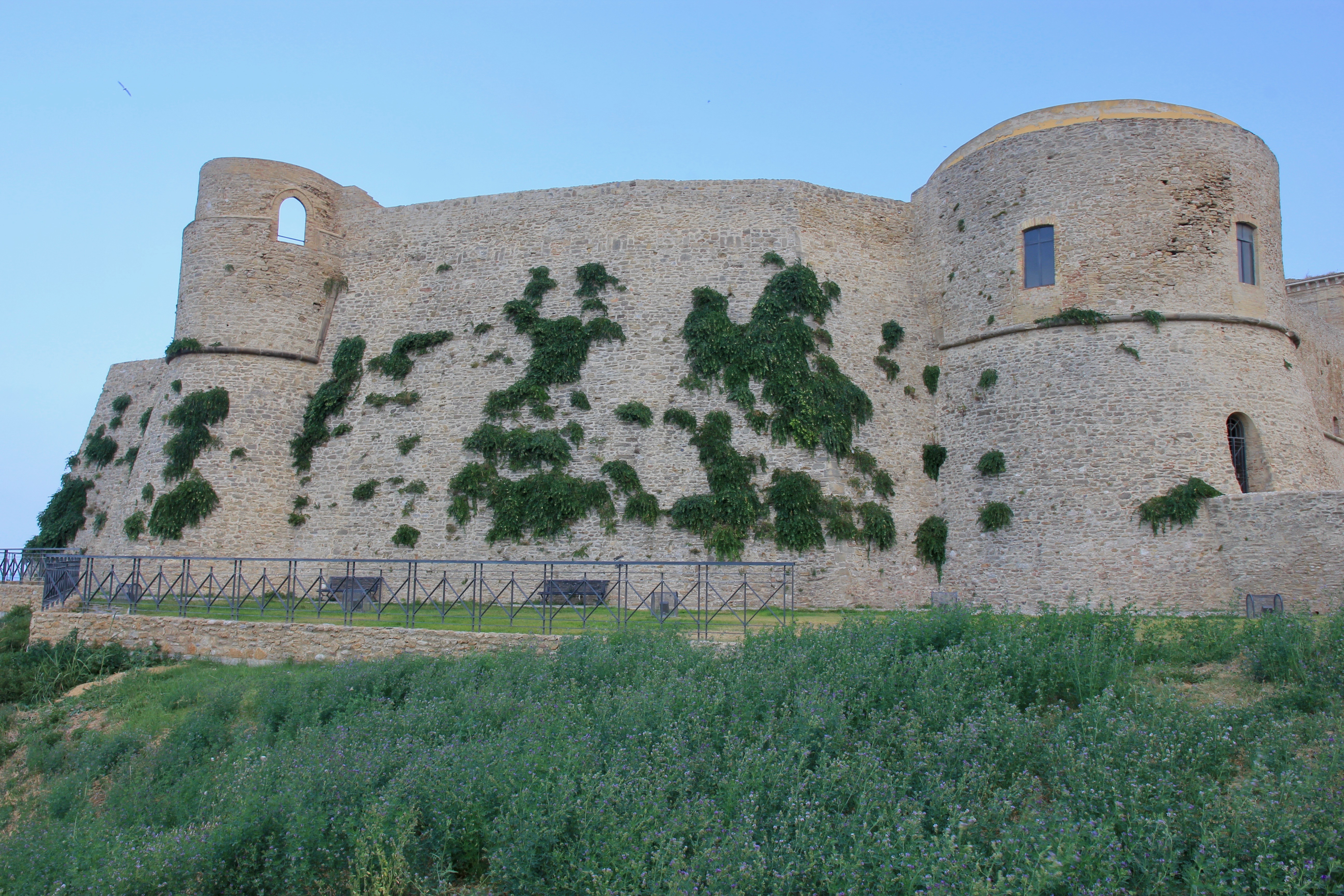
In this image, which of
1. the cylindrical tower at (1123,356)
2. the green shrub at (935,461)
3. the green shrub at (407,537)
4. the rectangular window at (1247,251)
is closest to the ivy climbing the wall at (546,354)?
the green shrub at (407,537)

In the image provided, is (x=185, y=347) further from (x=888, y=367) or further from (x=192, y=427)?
(x=888, y=367)

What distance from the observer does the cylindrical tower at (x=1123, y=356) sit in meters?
15.2

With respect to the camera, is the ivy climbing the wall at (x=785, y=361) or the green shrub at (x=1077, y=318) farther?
the ivy climbing the wall at (x=785, y=361)

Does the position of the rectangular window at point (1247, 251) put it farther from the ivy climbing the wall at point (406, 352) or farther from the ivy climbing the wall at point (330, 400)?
the ivy climbing the wall at point (330, 400)

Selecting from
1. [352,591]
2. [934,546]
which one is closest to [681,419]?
[934,546]

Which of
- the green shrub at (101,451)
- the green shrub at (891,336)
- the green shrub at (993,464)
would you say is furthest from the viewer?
the green shrub at (101,451)

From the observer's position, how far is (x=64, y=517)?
22156mm

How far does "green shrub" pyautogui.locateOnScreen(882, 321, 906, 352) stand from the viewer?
1880 cm

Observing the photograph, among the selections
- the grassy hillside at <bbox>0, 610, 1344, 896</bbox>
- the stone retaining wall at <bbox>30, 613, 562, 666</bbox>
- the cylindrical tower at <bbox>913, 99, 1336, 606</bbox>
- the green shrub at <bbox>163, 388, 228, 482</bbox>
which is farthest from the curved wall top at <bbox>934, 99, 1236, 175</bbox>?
the green shrub at <bbox>163, 388, 228, 482</bbox>

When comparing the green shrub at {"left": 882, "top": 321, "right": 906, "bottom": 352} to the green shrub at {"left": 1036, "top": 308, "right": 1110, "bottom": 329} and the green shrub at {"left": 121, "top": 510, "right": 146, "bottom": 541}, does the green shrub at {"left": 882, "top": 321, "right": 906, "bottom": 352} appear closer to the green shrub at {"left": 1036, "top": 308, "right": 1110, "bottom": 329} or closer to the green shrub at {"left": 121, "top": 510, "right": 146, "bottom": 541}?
the green shrub at {"left": 1036, "top": 308, "right": 1110, "bottom": 329}

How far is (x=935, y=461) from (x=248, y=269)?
1652 cm

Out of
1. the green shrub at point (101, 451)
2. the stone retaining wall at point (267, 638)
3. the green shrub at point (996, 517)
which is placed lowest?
the stone retaining wall at point (267, 638)

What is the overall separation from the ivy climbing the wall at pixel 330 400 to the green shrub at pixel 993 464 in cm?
1431

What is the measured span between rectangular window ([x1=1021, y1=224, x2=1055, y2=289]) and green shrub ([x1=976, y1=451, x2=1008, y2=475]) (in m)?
3.53
